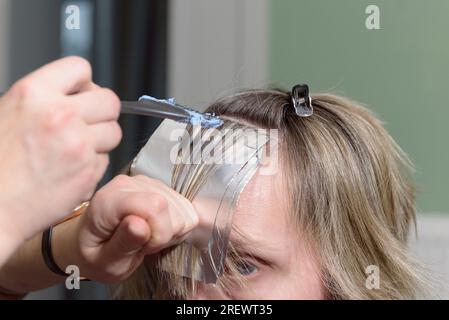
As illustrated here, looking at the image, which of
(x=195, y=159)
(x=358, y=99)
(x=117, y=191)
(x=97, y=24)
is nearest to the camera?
(x=117, y=191)

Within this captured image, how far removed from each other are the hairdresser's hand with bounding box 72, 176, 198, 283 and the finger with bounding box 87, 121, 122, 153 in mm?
113

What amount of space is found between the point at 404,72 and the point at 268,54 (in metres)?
0.26

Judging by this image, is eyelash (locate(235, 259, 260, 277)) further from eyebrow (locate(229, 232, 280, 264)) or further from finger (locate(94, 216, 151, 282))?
finger (locate(94, 216, 151, 282))

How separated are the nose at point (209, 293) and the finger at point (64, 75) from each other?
345 millimetres

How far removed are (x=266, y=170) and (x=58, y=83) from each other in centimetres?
34

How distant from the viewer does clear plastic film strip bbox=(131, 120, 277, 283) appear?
74 centimetres

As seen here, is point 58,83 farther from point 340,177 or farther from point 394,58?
point 394,58

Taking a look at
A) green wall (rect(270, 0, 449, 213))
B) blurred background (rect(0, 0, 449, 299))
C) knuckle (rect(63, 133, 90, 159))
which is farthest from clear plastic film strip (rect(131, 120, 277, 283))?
green wall (rect(270, 0, 449, 213))

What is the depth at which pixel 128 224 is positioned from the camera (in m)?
0.62

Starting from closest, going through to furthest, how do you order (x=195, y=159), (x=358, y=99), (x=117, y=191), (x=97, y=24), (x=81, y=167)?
(x=81, y=167) → (x=117, y=191) → (x=195, y=159) → (x=358, y=99) → (x=97, y=24)

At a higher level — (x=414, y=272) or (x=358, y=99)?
(x=358, y=99)

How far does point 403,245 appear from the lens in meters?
0.86

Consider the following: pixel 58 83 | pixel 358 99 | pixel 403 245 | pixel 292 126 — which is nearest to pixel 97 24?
pixel 358 99
